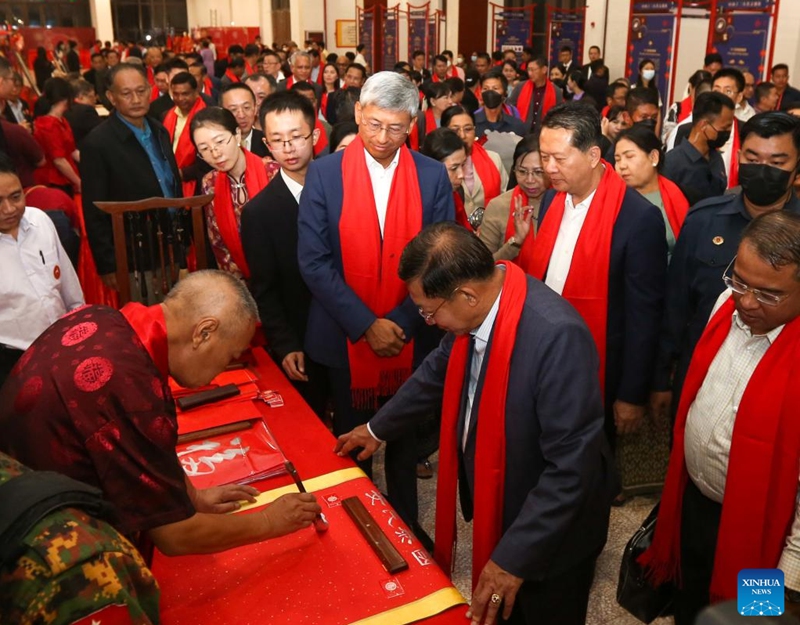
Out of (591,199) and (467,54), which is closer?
(591,199)

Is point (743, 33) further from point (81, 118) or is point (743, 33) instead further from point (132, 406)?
point (132, 406)

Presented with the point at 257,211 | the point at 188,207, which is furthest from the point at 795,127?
the point at 188,207

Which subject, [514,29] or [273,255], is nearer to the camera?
[273,255]

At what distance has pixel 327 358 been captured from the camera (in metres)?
2.51

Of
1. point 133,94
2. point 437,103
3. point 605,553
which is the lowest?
point 605,553

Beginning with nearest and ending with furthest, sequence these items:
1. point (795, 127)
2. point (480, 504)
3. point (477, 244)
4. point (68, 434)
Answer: point (68, 434)
point (477, 244)
point (480, 504)
point (795, 127)

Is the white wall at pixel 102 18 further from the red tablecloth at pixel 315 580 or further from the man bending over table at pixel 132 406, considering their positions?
the red tablecloth at pixel 315 580

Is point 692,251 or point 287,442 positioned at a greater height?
point 692,251

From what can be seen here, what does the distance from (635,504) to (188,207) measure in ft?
7.09

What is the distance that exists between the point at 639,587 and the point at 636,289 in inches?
35.0

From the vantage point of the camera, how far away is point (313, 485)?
5.68 feet

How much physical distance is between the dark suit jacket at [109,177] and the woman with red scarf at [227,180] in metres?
0.49

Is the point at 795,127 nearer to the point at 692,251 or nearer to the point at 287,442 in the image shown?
the point at 692,251

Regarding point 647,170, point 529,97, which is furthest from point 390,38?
point 647,170
